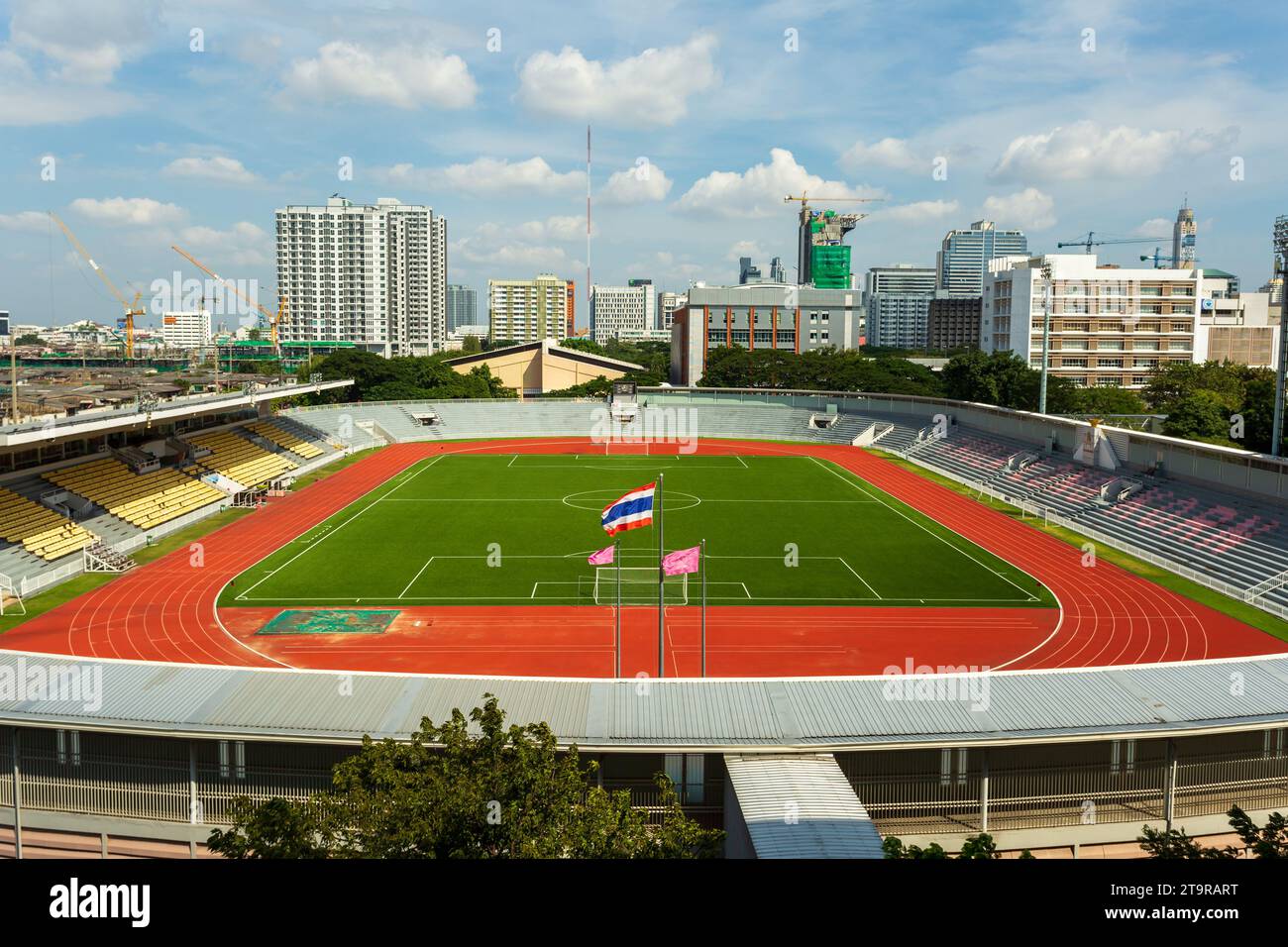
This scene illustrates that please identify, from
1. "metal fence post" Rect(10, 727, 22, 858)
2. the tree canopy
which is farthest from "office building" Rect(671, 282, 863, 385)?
"metal fence post" Rect(10, 727, 22, 858)

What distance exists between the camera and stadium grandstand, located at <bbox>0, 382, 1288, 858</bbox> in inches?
716

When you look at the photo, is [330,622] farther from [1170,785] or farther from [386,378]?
[386,378]

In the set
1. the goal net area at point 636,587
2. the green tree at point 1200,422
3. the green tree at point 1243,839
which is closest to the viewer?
the green tree at point 1243,839

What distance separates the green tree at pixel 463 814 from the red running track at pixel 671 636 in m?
13.6

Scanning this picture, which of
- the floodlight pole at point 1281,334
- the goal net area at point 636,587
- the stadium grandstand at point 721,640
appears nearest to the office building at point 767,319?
the stadium grandstand at point 721,640

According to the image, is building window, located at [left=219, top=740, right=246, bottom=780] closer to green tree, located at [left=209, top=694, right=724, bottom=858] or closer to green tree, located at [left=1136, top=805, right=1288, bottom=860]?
green tree, located at [left=209, top=694, right=724, bottom=858]

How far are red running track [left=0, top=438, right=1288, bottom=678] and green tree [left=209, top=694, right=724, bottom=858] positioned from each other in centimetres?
1361

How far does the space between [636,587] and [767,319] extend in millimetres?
108053

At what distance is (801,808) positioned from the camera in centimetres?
1593

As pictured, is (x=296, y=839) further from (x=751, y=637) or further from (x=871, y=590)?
(x=871, y=590)

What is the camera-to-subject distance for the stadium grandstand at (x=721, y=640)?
18188 mm

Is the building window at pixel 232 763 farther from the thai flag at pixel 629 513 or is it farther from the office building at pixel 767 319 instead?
the office building at pixel 767 319
